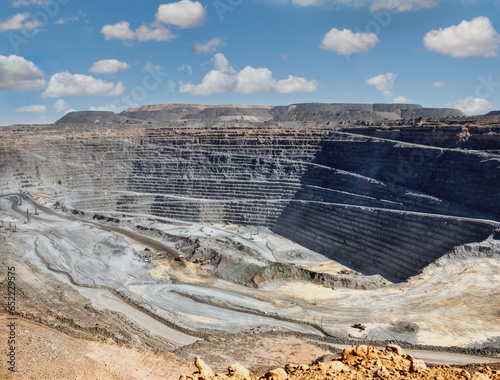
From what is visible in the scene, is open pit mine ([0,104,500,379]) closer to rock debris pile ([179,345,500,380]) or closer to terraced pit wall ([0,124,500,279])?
terraced pit wall ([0,124,500,279])

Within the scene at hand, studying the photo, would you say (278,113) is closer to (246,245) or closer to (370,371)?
(246,245)

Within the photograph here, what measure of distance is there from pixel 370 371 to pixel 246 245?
82.3ft

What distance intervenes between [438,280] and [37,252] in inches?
1056

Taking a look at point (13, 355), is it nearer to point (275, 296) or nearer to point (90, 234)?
point (275, 296)

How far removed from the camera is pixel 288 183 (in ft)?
147

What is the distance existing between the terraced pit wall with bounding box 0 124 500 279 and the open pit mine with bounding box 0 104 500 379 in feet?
0.50

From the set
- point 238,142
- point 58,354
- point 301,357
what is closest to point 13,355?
point 58,354

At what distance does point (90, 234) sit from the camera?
35.6m

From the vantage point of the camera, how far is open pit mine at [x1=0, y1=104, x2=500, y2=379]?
17594 millimetres

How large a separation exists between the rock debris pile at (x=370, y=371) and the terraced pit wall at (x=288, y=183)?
16.9 m

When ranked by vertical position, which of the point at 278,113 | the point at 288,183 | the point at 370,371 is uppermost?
the point at 278,113

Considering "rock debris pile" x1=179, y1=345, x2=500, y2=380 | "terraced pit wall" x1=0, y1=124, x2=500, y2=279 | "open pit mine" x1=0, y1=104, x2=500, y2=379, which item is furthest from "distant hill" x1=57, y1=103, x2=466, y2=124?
"rock debris pile" x1=179, y1=345, x2=500, y2=380

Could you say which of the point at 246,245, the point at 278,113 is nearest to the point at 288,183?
the point at 246,245

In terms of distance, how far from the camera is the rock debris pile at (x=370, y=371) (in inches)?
403
